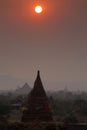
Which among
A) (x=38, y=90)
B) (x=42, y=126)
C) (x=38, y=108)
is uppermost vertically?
(x=38, y=90)

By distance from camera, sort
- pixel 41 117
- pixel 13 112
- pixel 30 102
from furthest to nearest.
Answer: pixel 13 112 < pixel 30 102 < pixel 41 117

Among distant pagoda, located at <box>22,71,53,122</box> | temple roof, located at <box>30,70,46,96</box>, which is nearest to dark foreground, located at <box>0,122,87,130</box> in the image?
distant pagoda, located at <box>22,71,53,122</box>

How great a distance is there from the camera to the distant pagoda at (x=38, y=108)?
12.5 meters

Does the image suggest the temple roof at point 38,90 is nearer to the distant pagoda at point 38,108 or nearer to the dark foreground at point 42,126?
the distant pagoda at point 38,108

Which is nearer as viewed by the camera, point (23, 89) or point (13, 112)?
point (13, 112)

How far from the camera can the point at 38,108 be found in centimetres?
1284

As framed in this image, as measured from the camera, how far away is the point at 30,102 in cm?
1328

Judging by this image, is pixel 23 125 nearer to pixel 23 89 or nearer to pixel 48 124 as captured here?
pixel 48 124

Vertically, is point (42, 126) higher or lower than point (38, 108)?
lower

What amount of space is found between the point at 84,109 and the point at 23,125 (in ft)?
71.0

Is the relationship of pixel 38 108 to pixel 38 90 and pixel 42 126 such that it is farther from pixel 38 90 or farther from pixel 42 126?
pixel 42 126

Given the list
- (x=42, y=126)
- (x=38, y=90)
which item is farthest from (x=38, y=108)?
(x=42, y=126)

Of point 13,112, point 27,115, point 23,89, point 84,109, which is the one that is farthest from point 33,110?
point 23,89

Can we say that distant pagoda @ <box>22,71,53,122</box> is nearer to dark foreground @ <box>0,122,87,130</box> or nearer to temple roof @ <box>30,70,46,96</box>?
temple roof @ <box>30,70,46,96</box>
